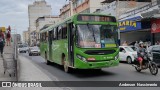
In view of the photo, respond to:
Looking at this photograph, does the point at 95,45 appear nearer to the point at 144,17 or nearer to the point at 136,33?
the point at 144,17

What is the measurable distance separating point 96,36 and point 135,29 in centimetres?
1880

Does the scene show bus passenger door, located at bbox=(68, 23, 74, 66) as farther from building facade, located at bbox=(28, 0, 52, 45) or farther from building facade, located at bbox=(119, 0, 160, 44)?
building facade, located at bbox=(28, 0, 52, 45)

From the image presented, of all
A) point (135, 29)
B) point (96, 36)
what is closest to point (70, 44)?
point (96, 36)

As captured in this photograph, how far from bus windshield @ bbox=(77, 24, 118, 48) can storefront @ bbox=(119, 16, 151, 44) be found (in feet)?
52.2

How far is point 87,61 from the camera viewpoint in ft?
41.4

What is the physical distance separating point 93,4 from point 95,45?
130 feet

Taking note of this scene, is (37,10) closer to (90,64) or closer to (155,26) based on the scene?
(155,26)

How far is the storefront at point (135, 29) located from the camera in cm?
2969

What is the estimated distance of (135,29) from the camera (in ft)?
102

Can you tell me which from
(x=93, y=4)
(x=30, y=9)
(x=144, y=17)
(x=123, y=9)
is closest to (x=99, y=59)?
(x=144, y=17)

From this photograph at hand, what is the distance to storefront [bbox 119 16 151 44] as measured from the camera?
29.7 meters

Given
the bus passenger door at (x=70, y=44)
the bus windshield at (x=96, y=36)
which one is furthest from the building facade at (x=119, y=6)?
the bus windshield at (x=96, y=36)

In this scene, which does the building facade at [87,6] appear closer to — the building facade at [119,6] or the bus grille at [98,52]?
the building facade at [119,6]

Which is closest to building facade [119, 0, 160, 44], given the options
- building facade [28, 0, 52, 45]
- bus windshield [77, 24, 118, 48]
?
bus windshield [77, 24, 118, 48]
